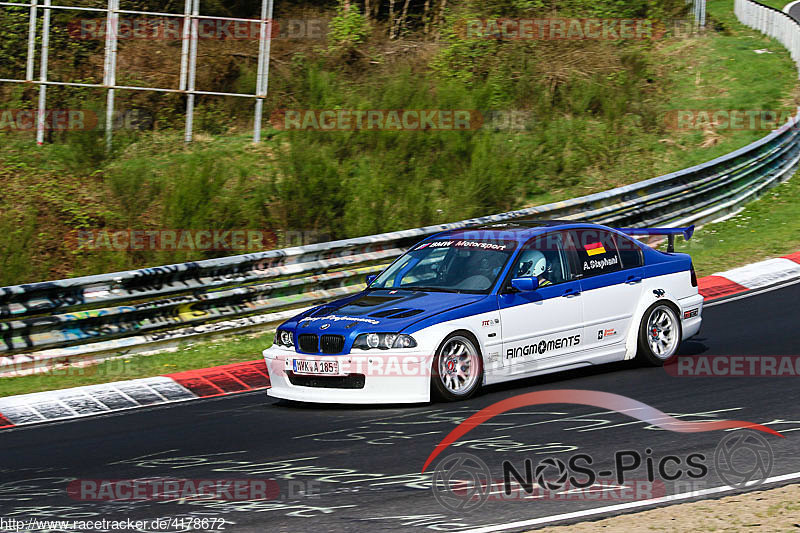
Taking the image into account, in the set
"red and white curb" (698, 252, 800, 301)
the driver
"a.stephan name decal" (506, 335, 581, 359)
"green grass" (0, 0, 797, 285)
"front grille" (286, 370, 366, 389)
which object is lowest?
"front grille" (286, 370, 366, 389)

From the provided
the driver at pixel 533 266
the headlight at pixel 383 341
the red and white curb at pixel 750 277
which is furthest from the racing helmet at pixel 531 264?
the red and white curb at pixel 750 277

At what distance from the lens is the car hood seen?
326 inches

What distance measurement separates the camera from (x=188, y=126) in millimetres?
19656

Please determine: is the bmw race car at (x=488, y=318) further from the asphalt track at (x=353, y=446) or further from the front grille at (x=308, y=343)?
the asphalt track at (x=353, y=446)

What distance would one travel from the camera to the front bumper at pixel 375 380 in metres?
8.13

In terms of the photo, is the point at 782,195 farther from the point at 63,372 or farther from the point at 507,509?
the point at 507,509

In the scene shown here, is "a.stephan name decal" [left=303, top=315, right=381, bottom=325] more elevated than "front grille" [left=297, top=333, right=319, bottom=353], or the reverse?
"a.stephan name decal" [left=303, top=315, right=381, bottom=325]

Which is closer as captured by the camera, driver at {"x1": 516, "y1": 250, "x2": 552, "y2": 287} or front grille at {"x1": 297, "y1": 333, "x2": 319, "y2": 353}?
front grille at {"x1": 297, "y1": 333, "x2": 319, "y2": 353}

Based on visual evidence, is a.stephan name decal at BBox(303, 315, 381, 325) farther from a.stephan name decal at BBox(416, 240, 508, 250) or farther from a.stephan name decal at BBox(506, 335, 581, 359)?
a.stephan name decal at BBox(416, 240, 508, 250)

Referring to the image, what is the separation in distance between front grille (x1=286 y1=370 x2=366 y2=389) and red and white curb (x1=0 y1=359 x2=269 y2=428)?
56.4 inches

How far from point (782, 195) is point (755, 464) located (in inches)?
553

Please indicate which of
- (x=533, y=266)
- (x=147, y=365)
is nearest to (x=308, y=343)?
(x=533, y=266)

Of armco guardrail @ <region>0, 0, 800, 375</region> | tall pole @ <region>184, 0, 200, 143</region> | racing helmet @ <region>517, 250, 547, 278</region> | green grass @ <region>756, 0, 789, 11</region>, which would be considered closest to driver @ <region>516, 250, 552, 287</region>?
racing helmet @ <region>517, 250, 547, 278</region>

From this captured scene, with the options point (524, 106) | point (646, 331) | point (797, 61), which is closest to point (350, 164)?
point (524, 106)
